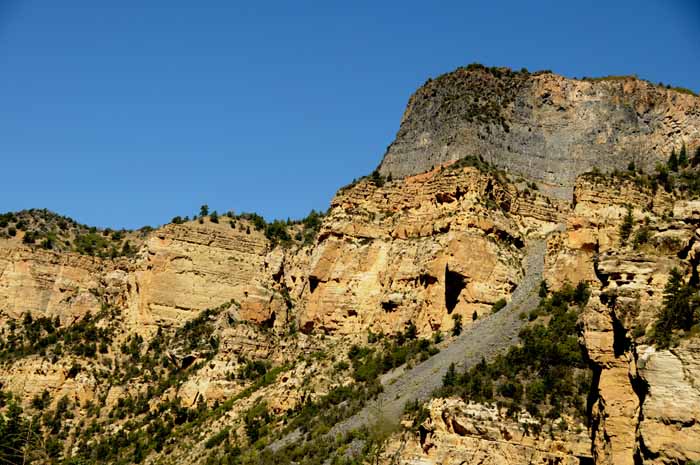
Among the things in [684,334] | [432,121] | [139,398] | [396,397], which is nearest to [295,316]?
[139,398]

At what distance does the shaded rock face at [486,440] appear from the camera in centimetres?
4550

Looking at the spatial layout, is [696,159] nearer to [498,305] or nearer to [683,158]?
[683,158]

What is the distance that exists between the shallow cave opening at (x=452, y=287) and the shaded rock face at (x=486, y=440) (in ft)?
65.2

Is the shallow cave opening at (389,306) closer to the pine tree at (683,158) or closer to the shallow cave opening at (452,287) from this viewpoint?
the shallow cave opening at (452,287)

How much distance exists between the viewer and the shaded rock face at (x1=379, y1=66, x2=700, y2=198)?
79.6 m

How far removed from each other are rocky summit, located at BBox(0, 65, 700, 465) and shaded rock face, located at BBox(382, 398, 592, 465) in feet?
0.29

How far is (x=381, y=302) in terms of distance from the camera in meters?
71.2

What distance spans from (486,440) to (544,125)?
4040cm

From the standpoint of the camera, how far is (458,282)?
68000 mm

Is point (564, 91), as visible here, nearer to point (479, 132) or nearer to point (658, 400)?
point (479, 132)

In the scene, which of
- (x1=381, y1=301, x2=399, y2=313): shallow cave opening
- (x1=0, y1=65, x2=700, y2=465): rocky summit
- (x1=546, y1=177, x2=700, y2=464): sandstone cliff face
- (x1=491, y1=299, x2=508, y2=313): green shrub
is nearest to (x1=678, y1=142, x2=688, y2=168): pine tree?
(x1=0, y1=65, x2=700, y2=465): rocky summit

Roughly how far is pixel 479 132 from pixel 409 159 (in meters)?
5.20

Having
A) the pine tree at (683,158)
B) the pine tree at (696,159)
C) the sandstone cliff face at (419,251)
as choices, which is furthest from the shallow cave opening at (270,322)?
the pine tree at (696,159)

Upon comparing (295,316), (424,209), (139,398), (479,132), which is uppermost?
(479,132)
